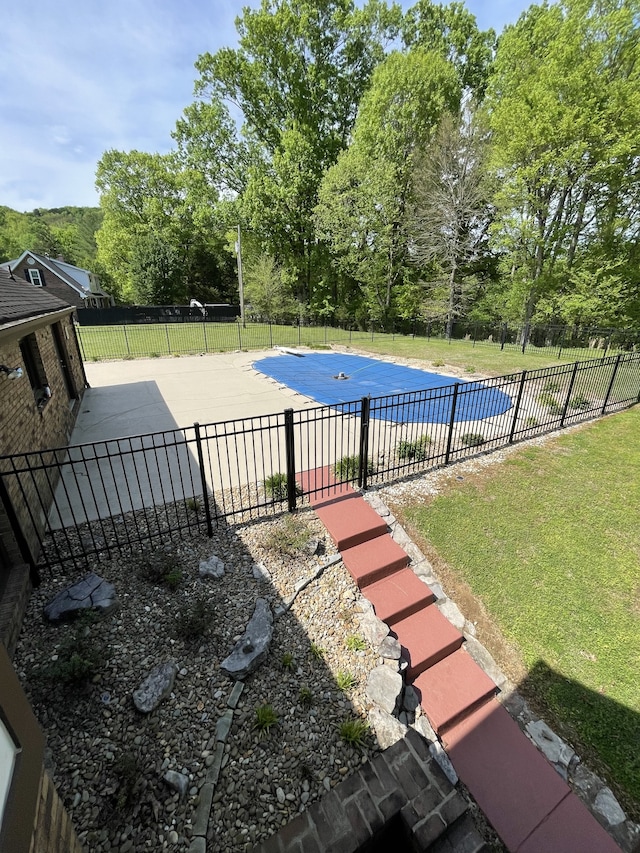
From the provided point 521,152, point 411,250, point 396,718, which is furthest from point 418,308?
point 396,718

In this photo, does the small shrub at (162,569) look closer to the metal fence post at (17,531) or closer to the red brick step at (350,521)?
the metal fence post at (17,531)

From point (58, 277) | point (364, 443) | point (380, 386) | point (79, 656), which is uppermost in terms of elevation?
point (58, 277)

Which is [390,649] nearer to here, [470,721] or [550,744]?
[470,721]

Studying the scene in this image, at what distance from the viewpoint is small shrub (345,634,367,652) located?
3.59 meters

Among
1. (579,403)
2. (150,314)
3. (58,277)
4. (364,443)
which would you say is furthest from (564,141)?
(58,277)

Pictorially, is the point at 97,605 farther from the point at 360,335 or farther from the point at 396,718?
the point at 360,335

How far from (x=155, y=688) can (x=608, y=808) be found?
141 inches

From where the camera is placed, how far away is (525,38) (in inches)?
741

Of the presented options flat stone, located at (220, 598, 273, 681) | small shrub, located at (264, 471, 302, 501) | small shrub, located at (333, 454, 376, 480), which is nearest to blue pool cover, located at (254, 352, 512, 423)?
small shrub, located at (333, 454, 376, 480)

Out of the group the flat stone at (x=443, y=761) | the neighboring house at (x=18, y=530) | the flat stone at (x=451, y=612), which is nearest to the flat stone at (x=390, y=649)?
the flat stone at (x=443, y=761)

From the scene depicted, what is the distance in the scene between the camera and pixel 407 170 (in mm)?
24141

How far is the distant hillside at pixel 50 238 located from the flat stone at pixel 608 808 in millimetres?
59075

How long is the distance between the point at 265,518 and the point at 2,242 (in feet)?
240

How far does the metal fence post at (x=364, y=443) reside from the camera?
5576mm
